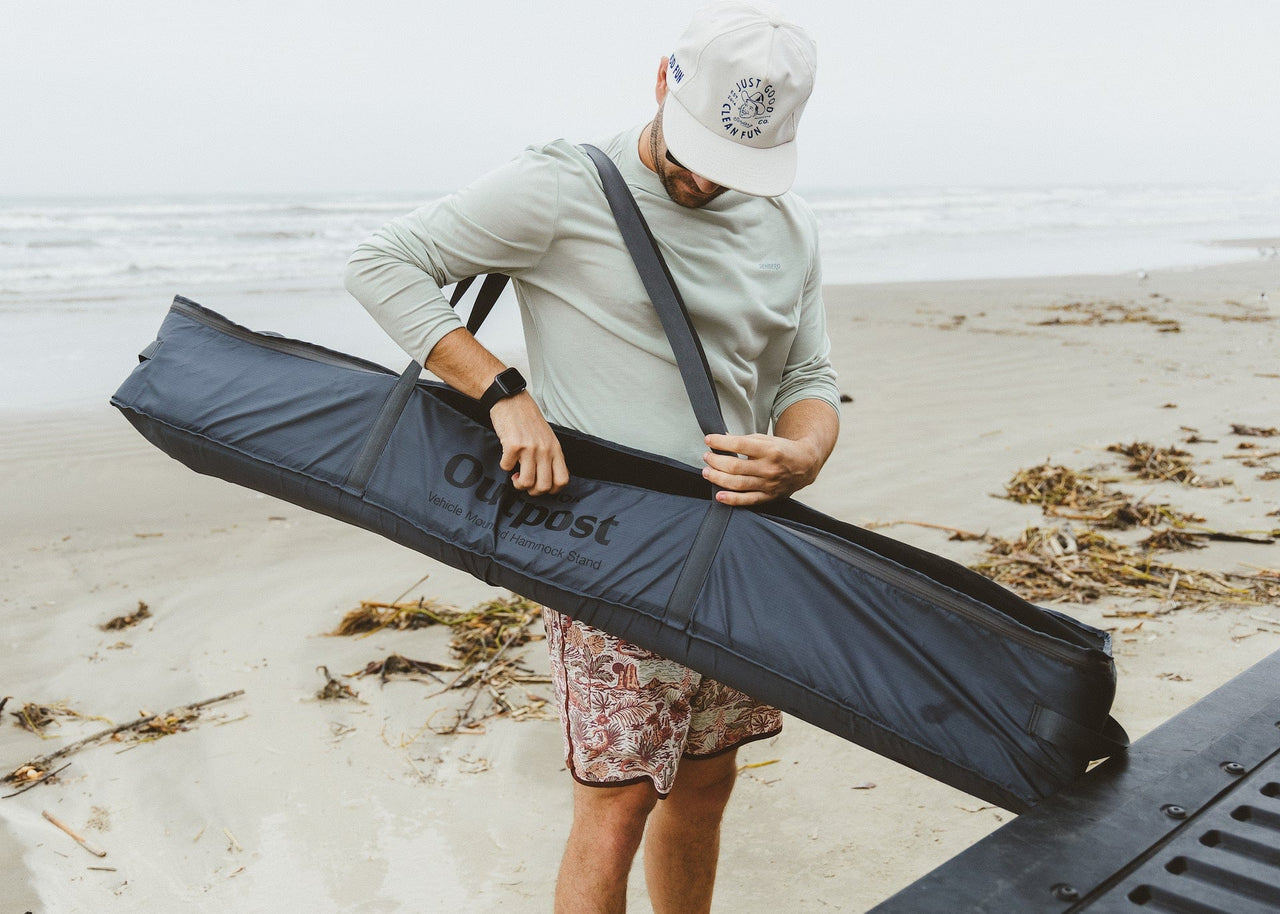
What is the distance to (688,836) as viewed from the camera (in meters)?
2.20

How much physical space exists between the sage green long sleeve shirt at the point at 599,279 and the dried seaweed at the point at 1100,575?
2642mm

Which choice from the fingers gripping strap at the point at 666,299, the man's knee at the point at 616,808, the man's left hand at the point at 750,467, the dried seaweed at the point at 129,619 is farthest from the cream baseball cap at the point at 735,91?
the dried seaweed at the point at 129,619

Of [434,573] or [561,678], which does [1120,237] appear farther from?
[561,678]

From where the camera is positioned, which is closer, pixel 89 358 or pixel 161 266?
pixel 89 358

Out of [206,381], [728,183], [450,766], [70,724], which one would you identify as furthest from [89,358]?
[728,183]

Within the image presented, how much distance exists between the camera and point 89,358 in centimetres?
952

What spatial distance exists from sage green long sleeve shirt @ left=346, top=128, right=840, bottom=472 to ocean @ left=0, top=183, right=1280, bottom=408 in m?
7.13

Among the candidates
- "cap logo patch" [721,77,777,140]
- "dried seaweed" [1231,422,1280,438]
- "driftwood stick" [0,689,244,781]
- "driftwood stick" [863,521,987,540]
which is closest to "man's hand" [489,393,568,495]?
"cap logo patch" [721,77,777,140]

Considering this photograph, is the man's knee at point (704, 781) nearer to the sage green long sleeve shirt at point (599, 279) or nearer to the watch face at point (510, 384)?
the sage green long sleeve shirt at point (599, 279)

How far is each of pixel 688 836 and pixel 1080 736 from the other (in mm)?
980

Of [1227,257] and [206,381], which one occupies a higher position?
[1227,257]

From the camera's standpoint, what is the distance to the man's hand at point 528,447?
5.86ft

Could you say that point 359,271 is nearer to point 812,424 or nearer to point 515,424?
point 515,424

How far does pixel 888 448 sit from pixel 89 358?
23.5 feet
